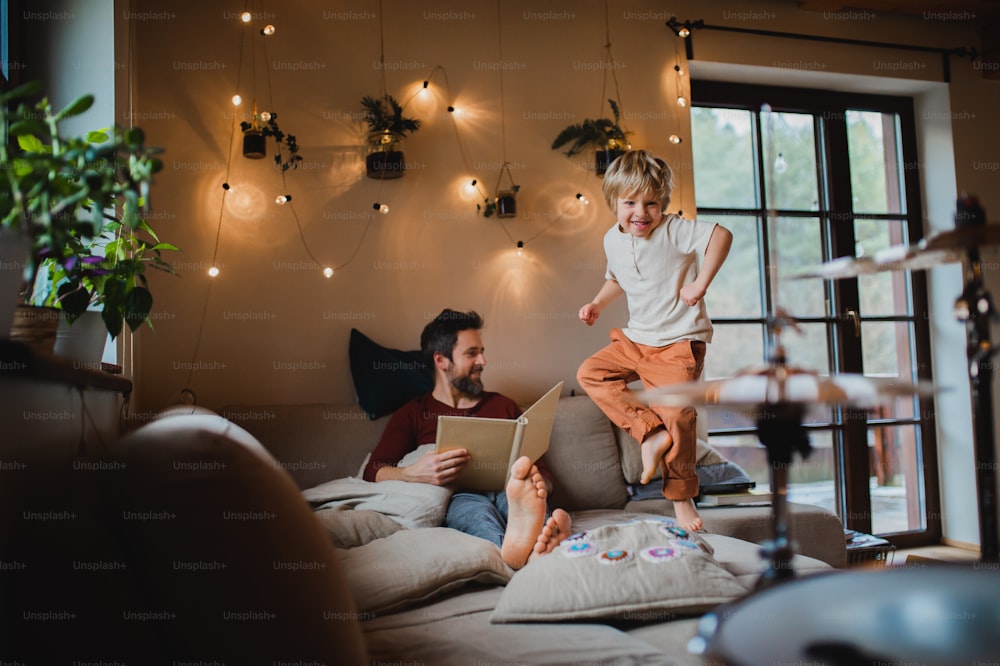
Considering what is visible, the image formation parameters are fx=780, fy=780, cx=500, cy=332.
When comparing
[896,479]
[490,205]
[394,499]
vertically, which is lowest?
[896,479]

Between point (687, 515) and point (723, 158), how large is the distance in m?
2.31

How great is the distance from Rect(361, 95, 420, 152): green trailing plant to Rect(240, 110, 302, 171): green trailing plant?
328mm

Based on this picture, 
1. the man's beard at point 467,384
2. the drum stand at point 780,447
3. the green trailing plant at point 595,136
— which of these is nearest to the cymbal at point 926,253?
the drum stand at point 780,447

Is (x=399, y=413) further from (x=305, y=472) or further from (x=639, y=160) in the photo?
(x=639, y=160)

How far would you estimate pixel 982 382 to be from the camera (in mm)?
1098

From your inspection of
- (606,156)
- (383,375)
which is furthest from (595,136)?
(383,375)

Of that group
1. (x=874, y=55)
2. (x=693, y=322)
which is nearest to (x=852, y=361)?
(x=874, y=55)

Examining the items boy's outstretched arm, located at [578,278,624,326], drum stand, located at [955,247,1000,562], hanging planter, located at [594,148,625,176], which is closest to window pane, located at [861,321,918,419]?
hanging planter, located at [594,148,625,176]

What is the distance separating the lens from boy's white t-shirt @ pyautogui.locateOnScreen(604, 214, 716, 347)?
2686mm

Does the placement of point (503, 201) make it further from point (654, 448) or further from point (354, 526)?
point (354, 526)

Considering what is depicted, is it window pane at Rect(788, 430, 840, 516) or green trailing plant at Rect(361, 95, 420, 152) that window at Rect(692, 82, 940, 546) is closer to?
window pane at Rect(788, 430, 840, 516)

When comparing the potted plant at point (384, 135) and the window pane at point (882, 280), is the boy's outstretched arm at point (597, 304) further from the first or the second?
the window pane at point (882, 280)

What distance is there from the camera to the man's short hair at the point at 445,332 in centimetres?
295

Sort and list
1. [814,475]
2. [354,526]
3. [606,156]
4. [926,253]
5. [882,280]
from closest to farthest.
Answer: [926,253] < [354,526] < [606,156] < [814,475] < [882,280]
